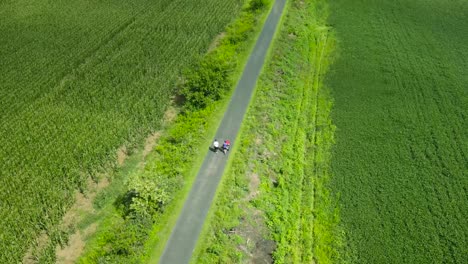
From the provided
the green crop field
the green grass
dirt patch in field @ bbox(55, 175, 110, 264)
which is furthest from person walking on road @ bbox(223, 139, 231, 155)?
dirt patch in field @ bbox(55, 175, 110, 264)

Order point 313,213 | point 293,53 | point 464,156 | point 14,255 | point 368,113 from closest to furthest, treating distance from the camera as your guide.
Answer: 1. point 14,255
2. point 313,213
3. point 464,156
4. point 368,113
5. point 293,53

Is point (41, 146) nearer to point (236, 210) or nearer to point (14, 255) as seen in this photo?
→ point (14, 255)

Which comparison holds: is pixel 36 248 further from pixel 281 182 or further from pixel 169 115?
pixel 281 182

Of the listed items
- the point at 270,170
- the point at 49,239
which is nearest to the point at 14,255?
the point at 49,239

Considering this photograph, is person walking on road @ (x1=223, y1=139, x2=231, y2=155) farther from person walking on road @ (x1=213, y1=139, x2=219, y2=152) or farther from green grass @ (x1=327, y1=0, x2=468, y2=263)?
green grass @ (x1=327, y1=0, x2=468, y2=263)

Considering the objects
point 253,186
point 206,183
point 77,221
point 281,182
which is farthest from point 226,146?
point 77,221

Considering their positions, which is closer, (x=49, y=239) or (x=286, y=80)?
(x=49, y=239)

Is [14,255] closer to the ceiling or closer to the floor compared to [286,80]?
closer to the floor

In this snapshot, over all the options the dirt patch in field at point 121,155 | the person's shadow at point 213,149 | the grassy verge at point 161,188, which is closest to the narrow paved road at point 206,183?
the person's shadow at point 213,149
